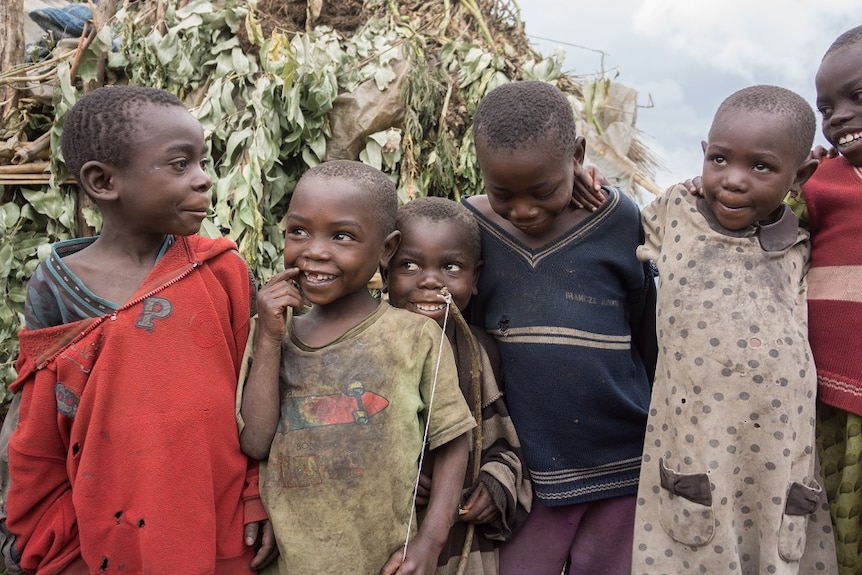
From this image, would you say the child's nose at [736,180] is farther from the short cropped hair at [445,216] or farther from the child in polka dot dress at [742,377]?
the short cropped hair at [445,216]

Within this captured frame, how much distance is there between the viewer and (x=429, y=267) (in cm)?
193

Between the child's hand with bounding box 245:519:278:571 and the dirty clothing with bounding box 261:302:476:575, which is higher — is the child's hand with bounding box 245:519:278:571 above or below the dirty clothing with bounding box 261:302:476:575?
below

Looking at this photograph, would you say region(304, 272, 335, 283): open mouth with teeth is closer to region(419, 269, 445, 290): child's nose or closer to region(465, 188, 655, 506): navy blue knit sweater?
region(419, 269, 445, 290): child's nose

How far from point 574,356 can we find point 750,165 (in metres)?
0.64

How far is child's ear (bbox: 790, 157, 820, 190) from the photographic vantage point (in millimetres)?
1755

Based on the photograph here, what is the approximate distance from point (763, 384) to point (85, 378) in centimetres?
157

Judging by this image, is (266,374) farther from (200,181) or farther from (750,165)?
(750,165)

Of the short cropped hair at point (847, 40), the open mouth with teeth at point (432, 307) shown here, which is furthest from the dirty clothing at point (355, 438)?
the short cropped hair at point (847, 40)

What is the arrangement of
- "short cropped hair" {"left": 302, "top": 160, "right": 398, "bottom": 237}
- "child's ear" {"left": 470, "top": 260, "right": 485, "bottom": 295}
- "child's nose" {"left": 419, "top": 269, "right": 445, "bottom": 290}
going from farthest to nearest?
"child's ear" {"left": 470, "top": 260, "right": 485, "bottom": 295}
"child's nose" {"left": 419, "top": 269, "right": 445, "bottom": 290}
"short cropped hair" {"left": 302, "top": 160, "right": 398, "bottom": 237}

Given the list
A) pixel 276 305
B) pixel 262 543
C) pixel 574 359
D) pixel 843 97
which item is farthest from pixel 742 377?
pixel 262 543

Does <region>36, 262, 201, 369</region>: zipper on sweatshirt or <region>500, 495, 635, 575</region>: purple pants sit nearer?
<region>36, 262, 201, 369</region>: zipper on sweatshirt

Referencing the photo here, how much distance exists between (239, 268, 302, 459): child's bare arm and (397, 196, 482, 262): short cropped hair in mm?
413

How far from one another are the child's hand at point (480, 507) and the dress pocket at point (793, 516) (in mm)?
669

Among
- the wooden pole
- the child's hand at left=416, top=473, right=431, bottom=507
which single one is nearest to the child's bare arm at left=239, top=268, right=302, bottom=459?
the child's hand at left=416, top=473, right=431, bottom=507
